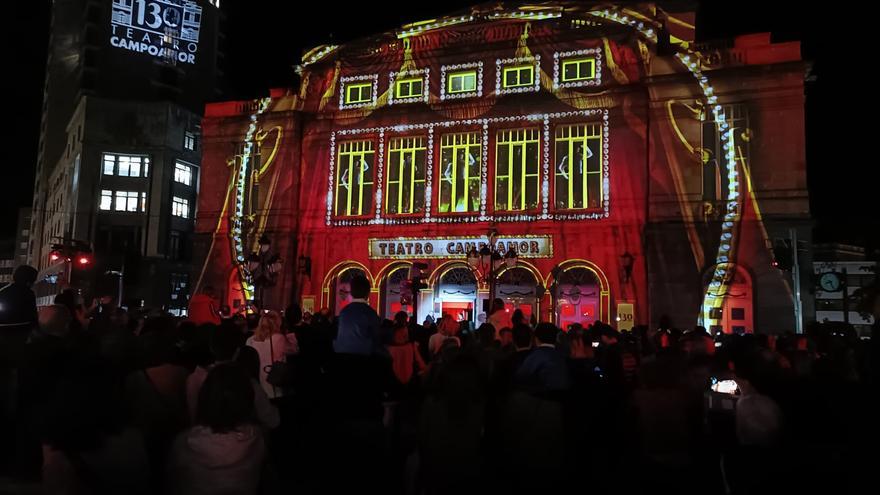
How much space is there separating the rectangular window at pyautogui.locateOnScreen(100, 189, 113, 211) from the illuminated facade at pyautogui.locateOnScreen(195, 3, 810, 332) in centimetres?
2058

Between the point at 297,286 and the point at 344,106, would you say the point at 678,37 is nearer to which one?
the point at 344,106

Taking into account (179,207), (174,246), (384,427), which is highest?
(179,207)

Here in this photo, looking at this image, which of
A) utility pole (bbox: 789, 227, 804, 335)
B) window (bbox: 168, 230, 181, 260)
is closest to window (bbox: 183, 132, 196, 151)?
window (bbox: 168, 230, 181, 260)

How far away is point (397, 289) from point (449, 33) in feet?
39.4

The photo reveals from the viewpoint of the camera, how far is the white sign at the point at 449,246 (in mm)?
28766

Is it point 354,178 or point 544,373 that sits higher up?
point 354,178

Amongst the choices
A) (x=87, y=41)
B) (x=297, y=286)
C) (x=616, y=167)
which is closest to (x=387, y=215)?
(x=297, y=286)

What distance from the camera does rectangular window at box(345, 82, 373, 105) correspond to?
32938mm

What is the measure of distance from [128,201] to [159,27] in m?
17.9

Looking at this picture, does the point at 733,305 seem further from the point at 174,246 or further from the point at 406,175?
the point at 174,246

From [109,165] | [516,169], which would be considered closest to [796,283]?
[516,169]

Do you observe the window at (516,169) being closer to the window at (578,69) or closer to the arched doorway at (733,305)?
the window at (578,69)

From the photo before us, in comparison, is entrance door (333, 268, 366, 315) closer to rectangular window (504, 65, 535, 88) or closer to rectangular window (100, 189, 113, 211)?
rectangular window (504, 65, 535, 88)

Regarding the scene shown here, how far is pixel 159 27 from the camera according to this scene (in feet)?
198
